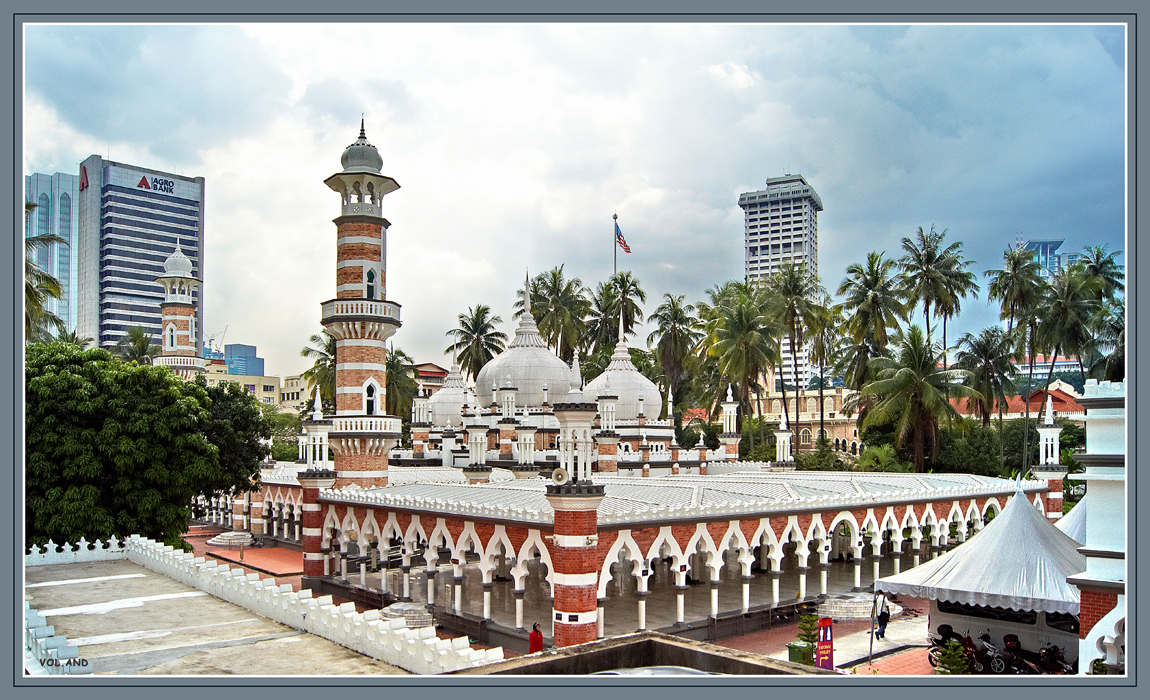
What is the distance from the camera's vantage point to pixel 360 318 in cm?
2694

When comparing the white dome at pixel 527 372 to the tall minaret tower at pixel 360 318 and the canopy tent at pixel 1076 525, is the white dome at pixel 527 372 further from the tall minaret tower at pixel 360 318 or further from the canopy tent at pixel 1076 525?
the canopy tent at pixel 1076 525

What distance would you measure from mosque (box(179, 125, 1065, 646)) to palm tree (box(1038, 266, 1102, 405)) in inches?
365

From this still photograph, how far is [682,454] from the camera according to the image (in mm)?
42344

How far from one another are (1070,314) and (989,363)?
17.8 feet

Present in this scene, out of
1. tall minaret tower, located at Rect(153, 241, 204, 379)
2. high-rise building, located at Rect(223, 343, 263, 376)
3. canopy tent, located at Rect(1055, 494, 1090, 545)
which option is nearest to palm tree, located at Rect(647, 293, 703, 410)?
tall minaret tower, located at Rect(153, 241, 204, 379)

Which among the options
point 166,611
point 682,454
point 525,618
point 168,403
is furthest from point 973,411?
point 166,611

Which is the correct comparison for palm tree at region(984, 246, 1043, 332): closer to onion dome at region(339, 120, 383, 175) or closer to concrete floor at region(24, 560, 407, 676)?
onion dome at region(339, 120, 383, 175)

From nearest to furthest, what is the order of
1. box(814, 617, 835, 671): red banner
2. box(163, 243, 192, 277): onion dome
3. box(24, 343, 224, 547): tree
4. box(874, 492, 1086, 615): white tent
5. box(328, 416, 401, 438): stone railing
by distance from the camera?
1. box(874, 492, 1086, 615): white tent
2. box(814, 617, 835, 671): red banner
3. box(24, 343, 224, 547): tree
4. box(328, 416, 401, 438): stone railing
5. box(163, 243, 192, 277): onion dome

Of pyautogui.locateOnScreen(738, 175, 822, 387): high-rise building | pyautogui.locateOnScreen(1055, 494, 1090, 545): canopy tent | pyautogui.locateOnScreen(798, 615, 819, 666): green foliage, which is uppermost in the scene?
pyautogui.locateOnScreen(738, 175, 822, 387): high-rise building

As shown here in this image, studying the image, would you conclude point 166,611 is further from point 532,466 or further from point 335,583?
point 532,466

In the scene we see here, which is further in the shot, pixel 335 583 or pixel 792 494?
pixel 335 583

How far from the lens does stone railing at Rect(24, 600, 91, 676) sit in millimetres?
10883

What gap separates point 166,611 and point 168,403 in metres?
11.5
